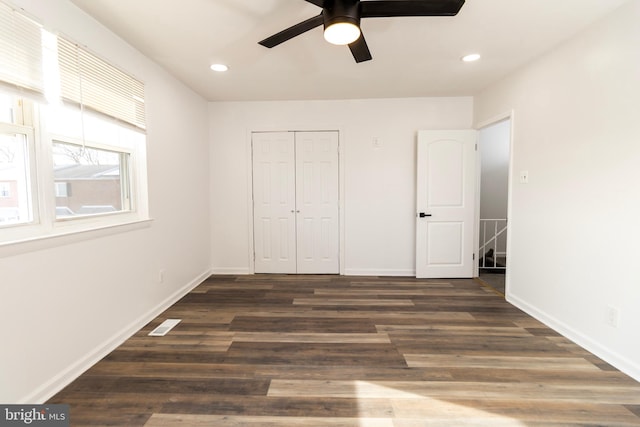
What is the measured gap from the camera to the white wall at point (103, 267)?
1601mm

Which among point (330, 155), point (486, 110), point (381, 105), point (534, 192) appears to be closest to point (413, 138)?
point (381, 105)

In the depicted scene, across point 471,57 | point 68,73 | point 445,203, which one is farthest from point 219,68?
point 445,203

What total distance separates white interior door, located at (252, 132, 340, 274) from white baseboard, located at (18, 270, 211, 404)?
154 cm

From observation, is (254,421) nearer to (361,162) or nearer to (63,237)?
(63,237)

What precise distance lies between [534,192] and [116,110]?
3792mm

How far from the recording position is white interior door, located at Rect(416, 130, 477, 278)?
3.88 metres

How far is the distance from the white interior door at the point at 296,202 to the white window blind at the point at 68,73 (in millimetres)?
1799

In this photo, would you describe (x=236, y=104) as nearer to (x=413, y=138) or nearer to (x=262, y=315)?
(x=413, y=138)

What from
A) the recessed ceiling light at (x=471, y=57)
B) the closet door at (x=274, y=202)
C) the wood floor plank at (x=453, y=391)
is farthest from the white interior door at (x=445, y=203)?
the wood floor plank at (x=453, y=391)

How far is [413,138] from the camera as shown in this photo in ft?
13.2

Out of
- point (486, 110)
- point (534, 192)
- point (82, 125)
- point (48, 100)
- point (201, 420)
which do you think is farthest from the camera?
point (486, 110)

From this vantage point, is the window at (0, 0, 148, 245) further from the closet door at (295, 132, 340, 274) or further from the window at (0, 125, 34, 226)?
the closet door at (295, 132, 340, 274)

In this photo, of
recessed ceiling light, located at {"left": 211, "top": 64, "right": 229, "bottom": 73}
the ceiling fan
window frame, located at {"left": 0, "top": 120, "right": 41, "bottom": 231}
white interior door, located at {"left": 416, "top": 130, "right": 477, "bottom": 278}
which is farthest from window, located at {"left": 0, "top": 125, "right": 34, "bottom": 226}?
white interior door, located at {"left": 416, "top": 130, "right": 477, "bottom": 278}

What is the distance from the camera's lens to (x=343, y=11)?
1.59 meters
